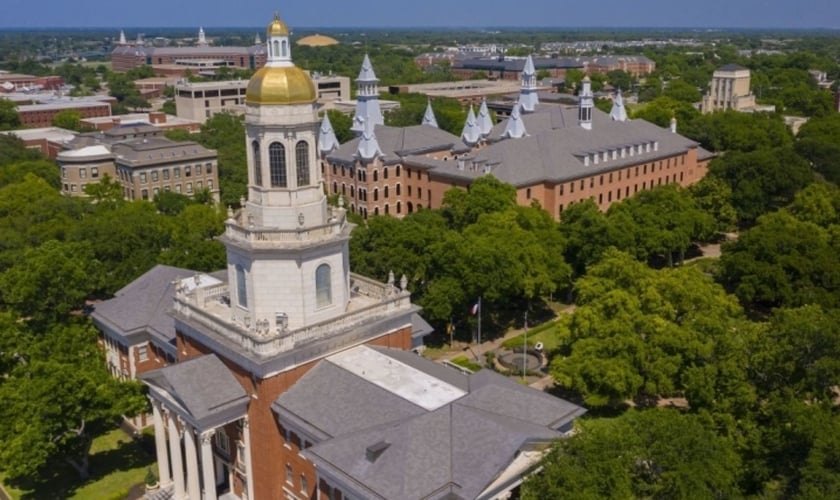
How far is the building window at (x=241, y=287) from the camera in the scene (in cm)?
3888

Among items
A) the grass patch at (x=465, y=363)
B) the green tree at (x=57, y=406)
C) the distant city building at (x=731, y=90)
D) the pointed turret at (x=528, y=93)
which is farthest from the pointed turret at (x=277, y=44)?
the distant city building at (x=731, y=90)

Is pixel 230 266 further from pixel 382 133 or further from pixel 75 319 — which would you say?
pixel 382 133

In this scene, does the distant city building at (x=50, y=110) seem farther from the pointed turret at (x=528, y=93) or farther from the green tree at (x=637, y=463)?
the green tree at (x=637, y=463)

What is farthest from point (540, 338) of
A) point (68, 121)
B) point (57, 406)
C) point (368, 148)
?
point (68, 121)

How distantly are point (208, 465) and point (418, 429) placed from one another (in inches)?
492

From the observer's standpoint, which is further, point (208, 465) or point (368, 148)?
point (368, 148)

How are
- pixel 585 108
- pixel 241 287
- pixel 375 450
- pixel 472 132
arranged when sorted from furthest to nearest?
pixel 585 108
pixel 472 132
pixel 241 287
pixel 375 450

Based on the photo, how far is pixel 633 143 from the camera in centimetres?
10562

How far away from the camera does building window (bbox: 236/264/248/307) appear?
38.9m

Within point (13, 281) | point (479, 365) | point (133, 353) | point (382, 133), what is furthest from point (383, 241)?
point (382, 133)

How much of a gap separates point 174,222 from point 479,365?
35.5 meters

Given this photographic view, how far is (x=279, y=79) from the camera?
121ft

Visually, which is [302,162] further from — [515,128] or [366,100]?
[366,100]

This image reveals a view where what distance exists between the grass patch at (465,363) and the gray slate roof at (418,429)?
2089 centimetres
